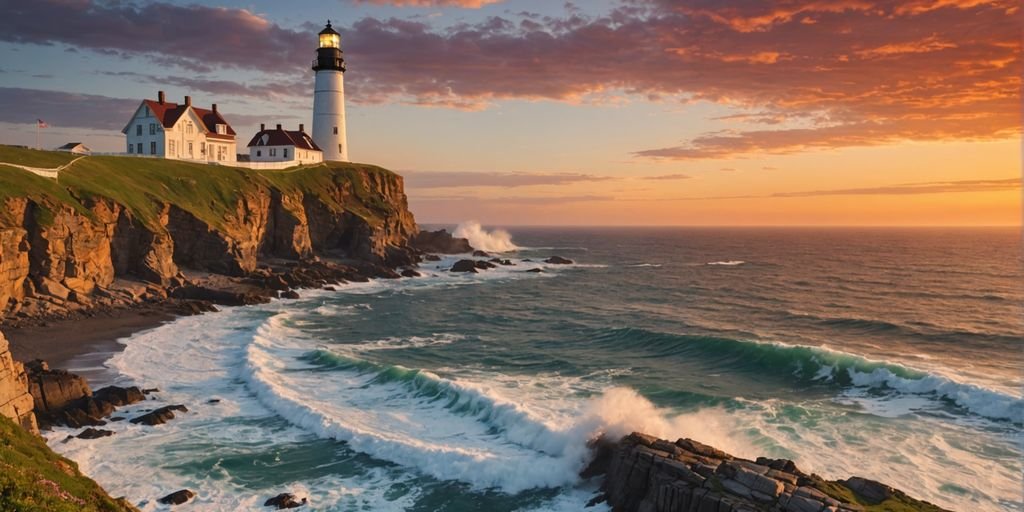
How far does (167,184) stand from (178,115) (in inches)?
638

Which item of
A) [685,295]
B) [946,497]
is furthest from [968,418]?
[685,295]

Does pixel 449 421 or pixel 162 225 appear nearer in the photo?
pixel 449 421

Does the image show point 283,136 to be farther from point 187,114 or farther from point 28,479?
point 28,479

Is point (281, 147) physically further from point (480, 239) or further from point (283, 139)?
point (480, 239)

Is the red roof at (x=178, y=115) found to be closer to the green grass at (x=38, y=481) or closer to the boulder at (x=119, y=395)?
the boulder at (x=119, y=395)

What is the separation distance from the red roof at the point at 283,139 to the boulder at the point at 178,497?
84.1 meters

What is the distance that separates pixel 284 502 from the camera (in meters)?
21.8

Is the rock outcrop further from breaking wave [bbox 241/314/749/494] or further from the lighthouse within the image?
the lighthouse

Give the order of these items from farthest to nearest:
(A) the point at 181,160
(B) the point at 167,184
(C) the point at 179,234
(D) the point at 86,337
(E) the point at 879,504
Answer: (A) the point at 181,160
(B) the point at 167,184
(C) the point at 179,234
(D) the point at 86,337
(E) the point at 879,504

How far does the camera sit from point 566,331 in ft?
171

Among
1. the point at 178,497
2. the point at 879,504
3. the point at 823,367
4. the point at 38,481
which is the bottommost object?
Result: the point at 823,367

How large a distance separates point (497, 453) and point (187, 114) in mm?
75515

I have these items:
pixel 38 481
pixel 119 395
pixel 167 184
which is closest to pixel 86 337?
pixel 119 395

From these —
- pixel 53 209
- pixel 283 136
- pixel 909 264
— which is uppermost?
pixel 283 136
